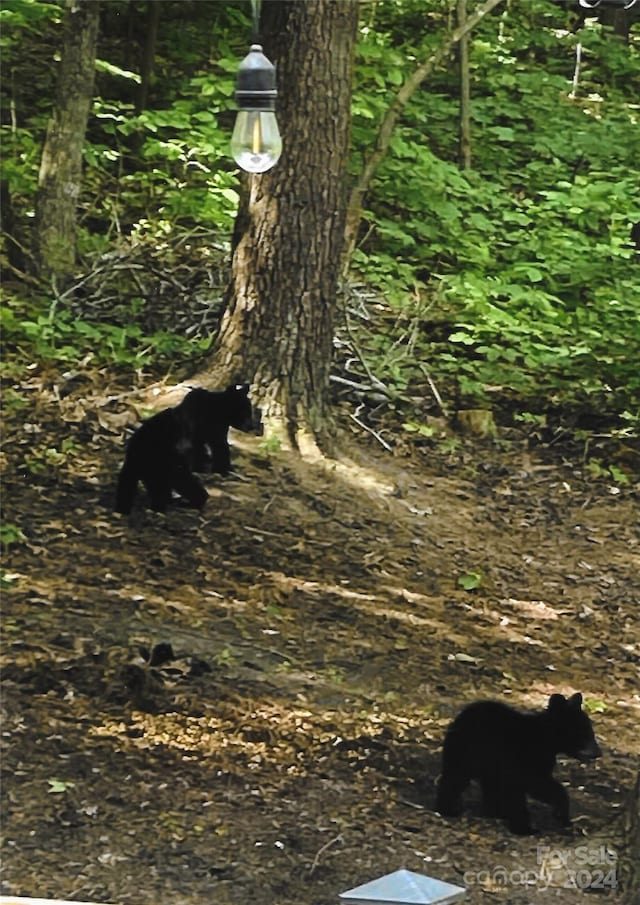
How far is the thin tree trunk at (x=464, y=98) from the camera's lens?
3906 mm

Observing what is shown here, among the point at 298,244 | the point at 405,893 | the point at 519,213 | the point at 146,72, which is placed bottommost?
the point at 405,893

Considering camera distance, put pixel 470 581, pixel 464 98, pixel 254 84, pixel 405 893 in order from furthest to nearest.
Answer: pixel 464 98 < pixel 470 581 < pixel 254 84 < pixel 405 893

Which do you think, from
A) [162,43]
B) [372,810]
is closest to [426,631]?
[372,810]

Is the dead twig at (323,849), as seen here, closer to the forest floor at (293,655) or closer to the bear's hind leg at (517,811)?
the forest floor at (293,655)

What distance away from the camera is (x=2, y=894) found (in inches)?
107

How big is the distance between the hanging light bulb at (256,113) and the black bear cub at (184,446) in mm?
1012

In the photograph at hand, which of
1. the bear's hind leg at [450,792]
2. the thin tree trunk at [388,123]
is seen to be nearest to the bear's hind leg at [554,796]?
the bear's hind leg at [450,792]

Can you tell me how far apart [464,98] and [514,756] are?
6.69 feet

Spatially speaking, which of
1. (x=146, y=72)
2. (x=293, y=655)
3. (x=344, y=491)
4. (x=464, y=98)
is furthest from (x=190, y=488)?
(x=464, y=98)

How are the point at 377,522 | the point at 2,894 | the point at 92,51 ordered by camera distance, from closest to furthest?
the point at 2,894, the point at 377,522, the point at 92,51

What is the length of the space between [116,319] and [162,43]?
0.89 meters

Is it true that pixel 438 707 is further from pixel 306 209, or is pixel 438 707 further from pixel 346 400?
pixel 306 209

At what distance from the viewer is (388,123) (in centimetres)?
380

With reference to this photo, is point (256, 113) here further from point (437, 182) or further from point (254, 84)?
point (437, 182)
